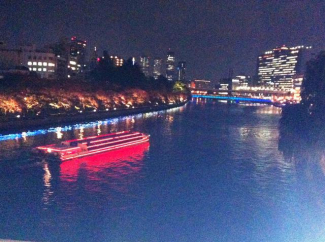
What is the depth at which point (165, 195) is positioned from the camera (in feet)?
22.4

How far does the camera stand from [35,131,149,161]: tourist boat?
9609mm

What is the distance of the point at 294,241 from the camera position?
4.77 meters

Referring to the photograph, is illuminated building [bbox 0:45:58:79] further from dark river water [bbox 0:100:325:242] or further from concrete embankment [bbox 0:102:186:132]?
dark river water [bbox 0:100:325:242]

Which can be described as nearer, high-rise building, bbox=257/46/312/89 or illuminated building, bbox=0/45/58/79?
illuminated building, bbox=0/45/58/79

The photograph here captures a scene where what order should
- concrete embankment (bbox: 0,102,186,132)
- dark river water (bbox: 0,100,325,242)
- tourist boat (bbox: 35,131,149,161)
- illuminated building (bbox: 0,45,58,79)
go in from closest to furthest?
dark river water (bbox: 0,100,325,242) → tourist boat (bbox: 35,131,149,161) → concrete embankment (bbox: 0,102,186,132) → illuminated building (bbox: 0,45,58,79)

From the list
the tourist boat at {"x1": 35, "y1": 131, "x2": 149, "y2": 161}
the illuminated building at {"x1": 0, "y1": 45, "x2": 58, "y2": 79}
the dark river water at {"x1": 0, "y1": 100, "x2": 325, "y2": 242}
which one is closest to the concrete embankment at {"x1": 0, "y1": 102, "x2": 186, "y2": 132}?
the dark river water at {"x1": 0, "y1": 100, "x2": 325, "y2": 242}

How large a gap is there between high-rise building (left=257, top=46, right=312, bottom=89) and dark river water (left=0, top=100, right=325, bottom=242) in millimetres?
44419

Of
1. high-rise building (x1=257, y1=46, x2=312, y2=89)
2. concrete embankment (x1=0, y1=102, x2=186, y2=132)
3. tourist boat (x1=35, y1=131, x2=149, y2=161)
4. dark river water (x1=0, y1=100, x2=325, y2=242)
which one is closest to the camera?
dark river water (x1=0, y1=100, x2=325, y2=242)

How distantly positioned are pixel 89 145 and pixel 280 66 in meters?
59.3

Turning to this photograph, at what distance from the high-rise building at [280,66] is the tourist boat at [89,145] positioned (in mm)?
42919

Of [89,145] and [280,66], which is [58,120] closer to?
[89,145]

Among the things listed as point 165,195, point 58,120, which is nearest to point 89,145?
point 165,195

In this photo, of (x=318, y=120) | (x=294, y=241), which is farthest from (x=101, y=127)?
(x=294, y=241)

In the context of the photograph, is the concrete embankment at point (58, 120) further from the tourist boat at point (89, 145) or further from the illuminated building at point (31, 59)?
the illuminated building at point (31, 59)
